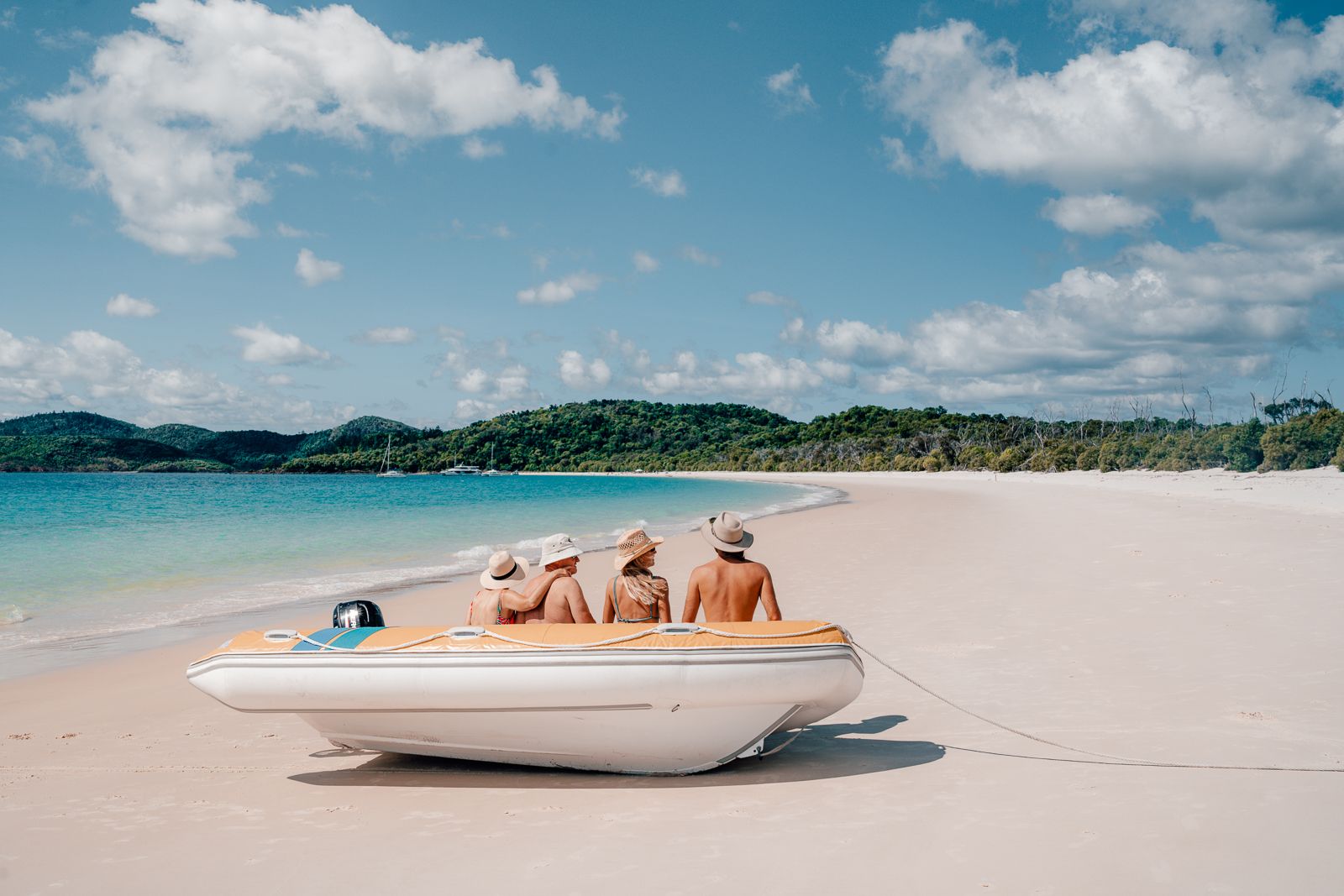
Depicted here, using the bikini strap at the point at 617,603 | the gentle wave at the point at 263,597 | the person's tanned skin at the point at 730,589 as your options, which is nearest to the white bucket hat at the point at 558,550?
the bikini strap at the point at 617,603

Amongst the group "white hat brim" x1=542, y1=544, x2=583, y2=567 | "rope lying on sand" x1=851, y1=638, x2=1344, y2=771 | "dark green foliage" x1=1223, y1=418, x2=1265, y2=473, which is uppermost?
"dark green foliage" x1=1223, y1=418, x2=1265, y2=473

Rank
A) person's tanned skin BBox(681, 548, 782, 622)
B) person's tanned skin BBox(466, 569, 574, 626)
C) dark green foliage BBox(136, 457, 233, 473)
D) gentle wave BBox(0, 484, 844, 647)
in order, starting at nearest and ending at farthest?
person's tanned skin BBox(681, 548, 782, 622), person's tanned skin BBox(466, 569, 574, 626), gentle wave BBox(0, 484, 844, 647), dark green foliage BBox(136, 457, 233, 473)

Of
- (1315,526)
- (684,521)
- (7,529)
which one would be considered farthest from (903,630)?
(7,529)

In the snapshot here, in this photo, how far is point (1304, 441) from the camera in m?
36.4

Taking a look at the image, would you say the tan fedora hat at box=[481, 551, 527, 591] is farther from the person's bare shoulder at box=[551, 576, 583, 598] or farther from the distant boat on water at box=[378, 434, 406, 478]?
the distant boat on water at box=[378, 434, 406, 478]

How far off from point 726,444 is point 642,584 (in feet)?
434

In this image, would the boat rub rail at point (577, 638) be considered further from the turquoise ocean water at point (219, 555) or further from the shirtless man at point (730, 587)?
the turquoise ocean water at point (219, 555)

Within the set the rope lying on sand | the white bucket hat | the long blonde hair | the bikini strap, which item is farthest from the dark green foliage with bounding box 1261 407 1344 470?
the white bucket hat

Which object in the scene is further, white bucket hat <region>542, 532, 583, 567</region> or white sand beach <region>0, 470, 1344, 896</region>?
white bucket hat <region>542, 532, 583, 567</region>

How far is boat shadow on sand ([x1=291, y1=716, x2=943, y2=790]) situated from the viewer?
4.88 meters

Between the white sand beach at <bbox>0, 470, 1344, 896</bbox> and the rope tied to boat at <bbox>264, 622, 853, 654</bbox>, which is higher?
the rope tied to boat at <bbox>264, 622, 853, 654</bbox>

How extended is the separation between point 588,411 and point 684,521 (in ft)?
419

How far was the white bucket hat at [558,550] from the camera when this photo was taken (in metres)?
5.38

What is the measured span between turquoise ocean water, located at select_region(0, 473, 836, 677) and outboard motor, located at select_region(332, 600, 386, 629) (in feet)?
16.9
